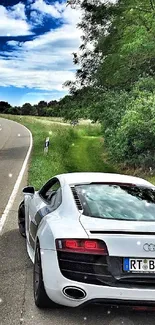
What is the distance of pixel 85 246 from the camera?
13.3 feet

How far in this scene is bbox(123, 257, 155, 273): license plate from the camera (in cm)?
403

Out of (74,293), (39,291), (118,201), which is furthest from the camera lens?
(118,201)

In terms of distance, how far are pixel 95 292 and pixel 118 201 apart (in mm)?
1225

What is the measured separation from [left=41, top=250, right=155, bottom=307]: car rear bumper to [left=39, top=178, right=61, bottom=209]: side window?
96cm

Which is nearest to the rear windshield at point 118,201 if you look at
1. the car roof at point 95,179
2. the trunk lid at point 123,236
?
the car roof at point 95,179

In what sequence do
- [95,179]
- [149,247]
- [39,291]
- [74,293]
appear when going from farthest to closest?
1. [95,179]
2. [39,291]
3. [74,293]
4. [149,247]

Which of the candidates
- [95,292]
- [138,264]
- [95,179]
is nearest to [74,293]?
[95,292]

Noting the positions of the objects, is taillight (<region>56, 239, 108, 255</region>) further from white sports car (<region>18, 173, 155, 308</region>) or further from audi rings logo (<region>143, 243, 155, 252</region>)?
audi rings logo (<region>143, 243, 155, 252</region>)

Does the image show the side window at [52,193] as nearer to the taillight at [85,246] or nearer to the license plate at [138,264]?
the taillight at [85,246]

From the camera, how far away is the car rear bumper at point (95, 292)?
159 inches

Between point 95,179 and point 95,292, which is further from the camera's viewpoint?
point 95,179

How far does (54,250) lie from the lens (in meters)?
4.20

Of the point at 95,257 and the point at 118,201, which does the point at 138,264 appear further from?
the point at 118,201

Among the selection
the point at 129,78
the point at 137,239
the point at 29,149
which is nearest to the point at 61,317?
the point at 137,239
